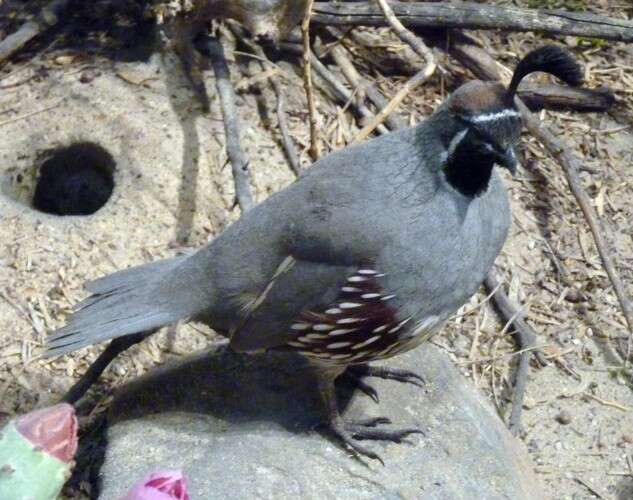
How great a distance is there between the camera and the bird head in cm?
343

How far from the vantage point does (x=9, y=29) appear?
5.76 metres

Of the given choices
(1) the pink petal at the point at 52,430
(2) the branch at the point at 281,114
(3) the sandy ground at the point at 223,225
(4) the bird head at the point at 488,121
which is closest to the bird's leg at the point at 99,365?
(3) the sandy ground at the point at 223,225

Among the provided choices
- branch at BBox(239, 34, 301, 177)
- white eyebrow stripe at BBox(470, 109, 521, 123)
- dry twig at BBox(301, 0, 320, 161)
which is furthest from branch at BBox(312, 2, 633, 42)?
white eyebrow stripe at BBox(470, 109, 521, 123)

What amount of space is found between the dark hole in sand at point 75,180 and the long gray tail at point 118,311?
4.40 ft

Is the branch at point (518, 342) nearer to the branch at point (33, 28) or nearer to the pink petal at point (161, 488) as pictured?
the branch at point (33, 28)

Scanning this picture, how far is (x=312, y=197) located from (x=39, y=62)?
8.59ft

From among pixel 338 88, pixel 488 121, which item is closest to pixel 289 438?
pixel 488 121

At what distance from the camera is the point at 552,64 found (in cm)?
361

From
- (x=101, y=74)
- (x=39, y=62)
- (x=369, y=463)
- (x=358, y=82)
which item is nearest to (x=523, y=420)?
(x=369, y=463)

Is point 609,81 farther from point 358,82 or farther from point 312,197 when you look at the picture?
point 312,197

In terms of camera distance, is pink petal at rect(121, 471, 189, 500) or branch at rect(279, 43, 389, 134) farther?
branch at rect(279, 43, 389, 134)

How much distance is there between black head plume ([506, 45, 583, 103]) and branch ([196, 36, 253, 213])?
4.97 feet

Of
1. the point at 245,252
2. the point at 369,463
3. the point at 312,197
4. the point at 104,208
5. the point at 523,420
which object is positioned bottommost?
the point at 523,420

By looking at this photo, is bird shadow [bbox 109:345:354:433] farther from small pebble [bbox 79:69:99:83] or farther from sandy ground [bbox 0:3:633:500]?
small pebble [bbox 79:69:99:83]
